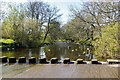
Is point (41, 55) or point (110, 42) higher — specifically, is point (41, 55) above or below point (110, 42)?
below

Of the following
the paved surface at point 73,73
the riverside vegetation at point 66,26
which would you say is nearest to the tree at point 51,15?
the riverside vegetation at point 66,26

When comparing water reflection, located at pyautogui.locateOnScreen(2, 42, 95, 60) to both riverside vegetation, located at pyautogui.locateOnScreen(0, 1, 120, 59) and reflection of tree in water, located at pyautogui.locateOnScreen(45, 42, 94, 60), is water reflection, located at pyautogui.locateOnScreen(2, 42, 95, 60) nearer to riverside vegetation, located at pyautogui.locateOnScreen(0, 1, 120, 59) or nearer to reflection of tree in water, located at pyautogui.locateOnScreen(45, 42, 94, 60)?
reflection of tree in water, located at pyautogui.locateOnScreen(45, 42, 94, 60)

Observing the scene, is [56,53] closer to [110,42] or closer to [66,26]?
[110,42]

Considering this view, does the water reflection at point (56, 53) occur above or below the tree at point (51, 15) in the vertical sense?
below

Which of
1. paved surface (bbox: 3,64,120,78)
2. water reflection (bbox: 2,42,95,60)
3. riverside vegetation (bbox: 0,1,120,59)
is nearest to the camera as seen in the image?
paved surface (bbox: 3,64,120,78)

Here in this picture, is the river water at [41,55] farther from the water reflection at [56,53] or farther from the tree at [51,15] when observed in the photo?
the tree at [51,15]

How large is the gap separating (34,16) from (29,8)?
→ 5.56 feet

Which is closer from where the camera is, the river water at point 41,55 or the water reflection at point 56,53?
the river water at point 41,55

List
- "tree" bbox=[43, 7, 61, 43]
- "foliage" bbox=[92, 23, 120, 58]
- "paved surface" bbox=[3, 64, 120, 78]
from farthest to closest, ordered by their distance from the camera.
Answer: "tree" bbox=[43, 7, 61, 43], "foliage" bbox=[92, 23, 120, 58], "paved surface" bbox=[3, 64, 120, 78]

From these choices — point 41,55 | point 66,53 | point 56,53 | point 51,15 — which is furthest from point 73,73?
point 51,15

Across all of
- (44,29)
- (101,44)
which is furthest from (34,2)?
(101,44)

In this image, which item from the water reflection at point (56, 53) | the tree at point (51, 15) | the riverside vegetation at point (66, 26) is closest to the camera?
the riverside vegetation at point (66, 26)

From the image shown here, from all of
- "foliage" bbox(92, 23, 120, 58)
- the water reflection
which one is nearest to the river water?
the water reflection

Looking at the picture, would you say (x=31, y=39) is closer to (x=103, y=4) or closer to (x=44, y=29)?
(x=44, y=29)
